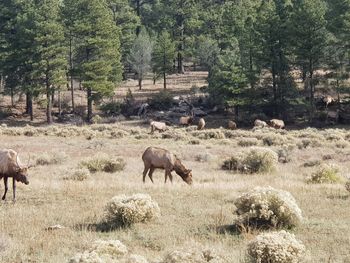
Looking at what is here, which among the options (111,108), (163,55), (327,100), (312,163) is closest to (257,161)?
(312,163)

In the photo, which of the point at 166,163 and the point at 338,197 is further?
the point at 166,163

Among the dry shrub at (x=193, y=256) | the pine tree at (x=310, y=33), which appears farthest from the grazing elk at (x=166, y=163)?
the pine tree at (x=310, y=33)

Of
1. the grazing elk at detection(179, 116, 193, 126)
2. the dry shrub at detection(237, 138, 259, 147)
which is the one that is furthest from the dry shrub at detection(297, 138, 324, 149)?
the grazing elk at detection(179, 116, 193, 126)

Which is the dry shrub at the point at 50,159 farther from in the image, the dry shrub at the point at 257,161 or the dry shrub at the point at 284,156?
the dry shrub at the point at 284,156

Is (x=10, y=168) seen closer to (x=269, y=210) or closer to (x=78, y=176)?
(x=78, y=176)

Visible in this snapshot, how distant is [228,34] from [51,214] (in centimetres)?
5929

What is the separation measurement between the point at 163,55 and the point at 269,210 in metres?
57.9

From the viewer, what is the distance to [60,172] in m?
21.9

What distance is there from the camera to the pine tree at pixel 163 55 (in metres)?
67.3

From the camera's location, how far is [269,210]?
35.8ft

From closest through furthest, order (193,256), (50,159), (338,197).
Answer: (193,256)
(338,197)
(50,159)

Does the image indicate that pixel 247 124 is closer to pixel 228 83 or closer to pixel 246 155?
pixel 228 83

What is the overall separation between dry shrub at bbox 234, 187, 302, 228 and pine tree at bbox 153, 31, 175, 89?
185 feet

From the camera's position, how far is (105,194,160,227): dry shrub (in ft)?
37.2
